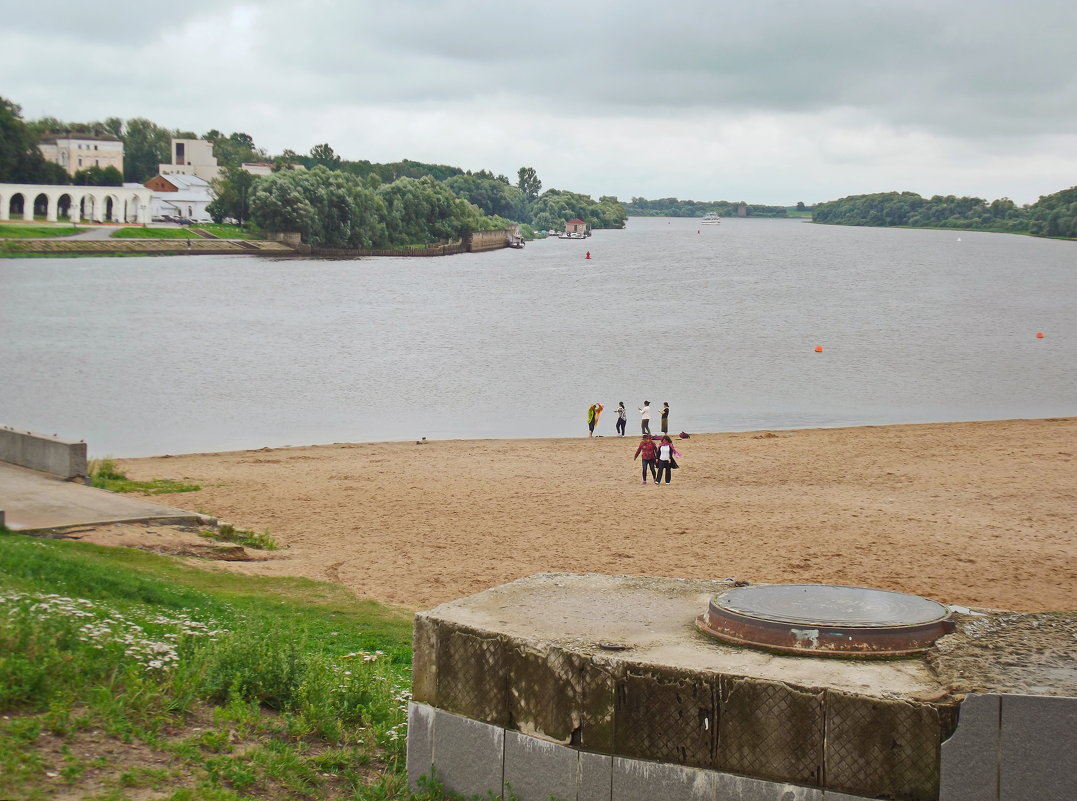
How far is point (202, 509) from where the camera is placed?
810 inches

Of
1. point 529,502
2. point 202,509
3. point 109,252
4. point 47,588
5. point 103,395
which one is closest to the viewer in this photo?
point 47,588

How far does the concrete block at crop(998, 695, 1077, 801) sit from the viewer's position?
5684mm

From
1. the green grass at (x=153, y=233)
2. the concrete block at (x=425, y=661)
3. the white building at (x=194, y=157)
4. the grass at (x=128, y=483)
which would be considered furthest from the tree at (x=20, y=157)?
the concrete block at (x=425, y=661)

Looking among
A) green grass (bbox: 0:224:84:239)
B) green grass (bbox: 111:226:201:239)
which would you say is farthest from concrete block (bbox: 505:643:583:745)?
green grass (bbox: 111:226:201:239)

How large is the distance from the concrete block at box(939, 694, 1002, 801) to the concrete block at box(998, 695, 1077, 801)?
0.05 meters

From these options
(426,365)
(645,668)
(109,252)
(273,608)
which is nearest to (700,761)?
(645,668)

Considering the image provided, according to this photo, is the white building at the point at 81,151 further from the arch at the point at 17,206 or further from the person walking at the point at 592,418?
the person walking at the point at 592,418

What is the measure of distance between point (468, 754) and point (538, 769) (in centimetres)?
49

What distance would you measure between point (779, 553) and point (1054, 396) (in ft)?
120

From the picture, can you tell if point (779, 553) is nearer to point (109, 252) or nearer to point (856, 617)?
point (856, 617)

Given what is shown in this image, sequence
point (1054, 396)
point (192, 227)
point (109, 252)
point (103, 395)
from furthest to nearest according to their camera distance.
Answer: point (192, 227) < point (109, 252) < point (1054, 396) < point (103, 395)

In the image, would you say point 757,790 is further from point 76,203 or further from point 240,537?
point 76,203

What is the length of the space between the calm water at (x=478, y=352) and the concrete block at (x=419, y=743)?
28.1 meters

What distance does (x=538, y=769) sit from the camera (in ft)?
22.2
